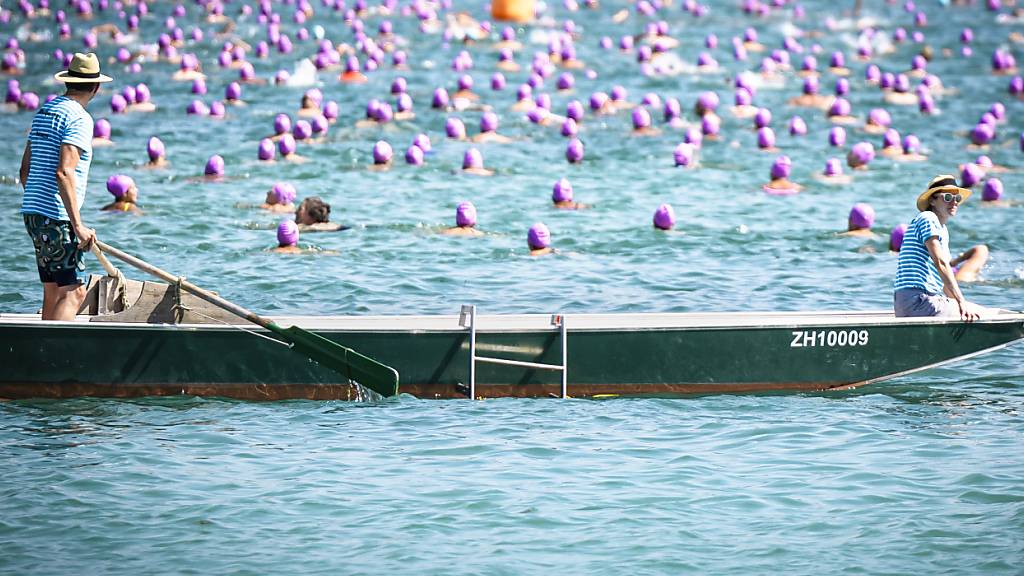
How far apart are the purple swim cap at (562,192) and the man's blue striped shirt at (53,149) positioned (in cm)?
1003

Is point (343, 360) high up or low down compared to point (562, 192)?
down

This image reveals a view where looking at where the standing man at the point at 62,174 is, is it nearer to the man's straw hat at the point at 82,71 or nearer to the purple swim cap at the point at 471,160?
the man's straw hat at the point at 82,71

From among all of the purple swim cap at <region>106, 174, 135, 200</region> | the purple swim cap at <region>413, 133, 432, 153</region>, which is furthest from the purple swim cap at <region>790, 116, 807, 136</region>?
the purple swim cap at <region>106, 174, 135, 200</region>

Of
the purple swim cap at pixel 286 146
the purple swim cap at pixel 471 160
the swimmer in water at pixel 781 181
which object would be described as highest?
the purple swim cap at pixel 286 146

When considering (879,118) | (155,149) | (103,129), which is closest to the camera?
(155,149)

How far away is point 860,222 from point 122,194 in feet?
29.6

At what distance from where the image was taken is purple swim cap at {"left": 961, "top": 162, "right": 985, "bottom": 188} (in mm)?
21188

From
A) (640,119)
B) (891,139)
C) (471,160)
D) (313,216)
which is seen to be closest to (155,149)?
(471,160)

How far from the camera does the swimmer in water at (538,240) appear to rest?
56.9 feet

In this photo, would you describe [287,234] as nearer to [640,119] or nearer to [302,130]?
[302,130]

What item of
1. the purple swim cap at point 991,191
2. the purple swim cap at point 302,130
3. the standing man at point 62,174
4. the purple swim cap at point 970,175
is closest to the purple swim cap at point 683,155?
the purple swim cap at point 970,175

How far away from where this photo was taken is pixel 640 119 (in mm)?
25875

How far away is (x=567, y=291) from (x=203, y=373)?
17.7 ft

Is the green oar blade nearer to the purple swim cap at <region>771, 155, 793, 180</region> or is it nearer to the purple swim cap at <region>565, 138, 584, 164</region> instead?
the purple swim cap at <region>771, 155, 793, 180</region>
